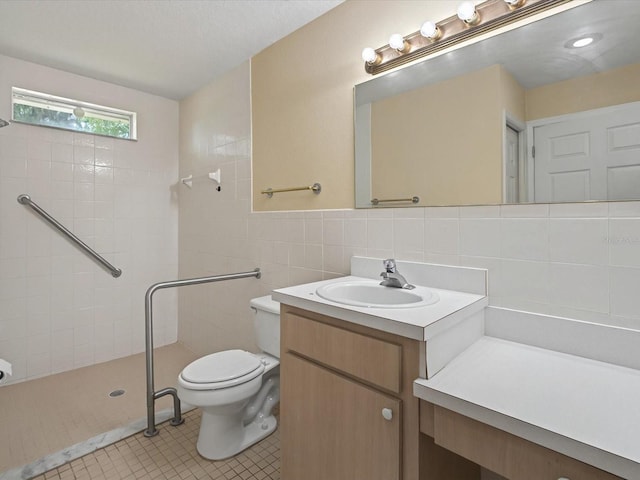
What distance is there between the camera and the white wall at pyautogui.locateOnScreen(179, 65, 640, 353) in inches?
40.1

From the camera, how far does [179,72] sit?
2.52 m

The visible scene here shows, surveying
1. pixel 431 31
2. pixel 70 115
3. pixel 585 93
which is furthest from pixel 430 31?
pixel 70 115

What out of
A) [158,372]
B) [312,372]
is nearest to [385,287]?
[312,372]

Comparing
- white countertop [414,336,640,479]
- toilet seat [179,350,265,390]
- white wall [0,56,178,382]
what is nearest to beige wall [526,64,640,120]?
white countertop [414,336,640,479]

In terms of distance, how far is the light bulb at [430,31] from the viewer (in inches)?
51.5

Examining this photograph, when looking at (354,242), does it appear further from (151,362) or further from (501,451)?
(151,362)

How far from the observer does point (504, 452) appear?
2.42ft

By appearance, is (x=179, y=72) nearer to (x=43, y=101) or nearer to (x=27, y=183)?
(x=43, y=101)

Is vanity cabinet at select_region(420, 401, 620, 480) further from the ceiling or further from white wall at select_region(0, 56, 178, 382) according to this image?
white wall at select_region(0, 56, 178, 382)

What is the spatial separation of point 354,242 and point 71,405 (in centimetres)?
204

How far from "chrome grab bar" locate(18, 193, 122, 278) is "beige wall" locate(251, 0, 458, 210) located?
54.7 inches

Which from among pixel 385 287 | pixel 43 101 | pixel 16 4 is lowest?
pixel 385 287

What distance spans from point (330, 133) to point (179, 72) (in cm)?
149

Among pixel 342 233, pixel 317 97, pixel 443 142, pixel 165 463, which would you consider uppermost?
pixel 317 97
